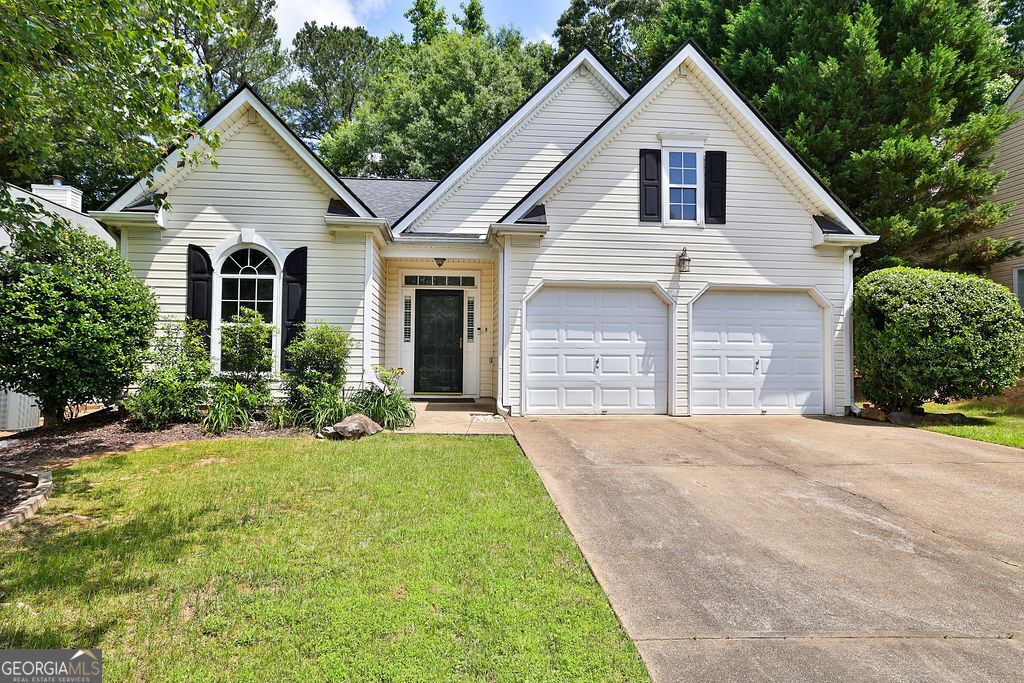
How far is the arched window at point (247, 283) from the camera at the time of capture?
903 cm

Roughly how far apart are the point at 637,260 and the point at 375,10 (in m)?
25.8

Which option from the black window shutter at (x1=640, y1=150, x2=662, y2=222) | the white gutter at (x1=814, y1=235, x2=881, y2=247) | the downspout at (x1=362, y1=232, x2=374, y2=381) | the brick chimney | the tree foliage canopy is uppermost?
the tree foliage canopy

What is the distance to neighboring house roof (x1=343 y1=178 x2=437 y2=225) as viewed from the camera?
11.7 meters

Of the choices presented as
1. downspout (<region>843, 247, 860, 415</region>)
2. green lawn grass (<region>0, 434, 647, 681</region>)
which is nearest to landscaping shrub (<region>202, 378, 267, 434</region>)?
green lawn grass (<region>0, 434, 647, 681</region>)

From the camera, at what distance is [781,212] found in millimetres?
9930

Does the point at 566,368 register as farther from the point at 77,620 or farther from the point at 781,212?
the point at 77,620

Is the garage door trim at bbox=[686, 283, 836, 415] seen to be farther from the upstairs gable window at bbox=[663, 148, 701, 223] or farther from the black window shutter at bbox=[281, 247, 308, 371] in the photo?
the black window shutter at bbox=[281, 247, 308, 371]

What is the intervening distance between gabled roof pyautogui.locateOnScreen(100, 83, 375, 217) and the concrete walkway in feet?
12.4

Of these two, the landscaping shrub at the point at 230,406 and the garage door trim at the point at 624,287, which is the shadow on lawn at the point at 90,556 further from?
the garage door trim at the point at 624,287

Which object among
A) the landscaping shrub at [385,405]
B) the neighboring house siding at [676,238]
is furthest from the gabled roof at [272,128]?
the neighboring house siding at [676,238]

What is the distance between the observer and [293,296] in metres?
9.07

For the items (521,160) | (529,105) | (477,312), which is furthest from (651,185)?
(477,312)

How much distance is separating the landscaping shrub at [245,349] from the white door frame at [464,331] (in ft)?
12.4

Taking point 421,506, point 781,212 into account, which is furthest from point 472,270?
point 421,506
